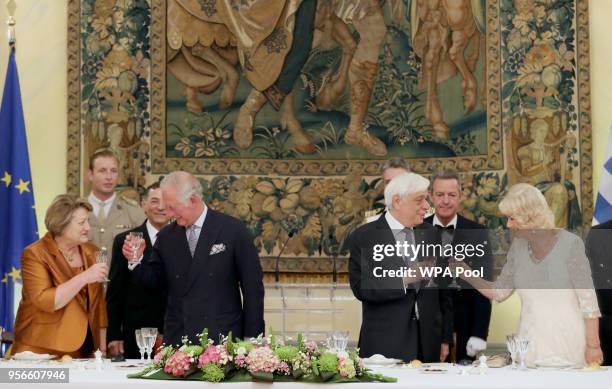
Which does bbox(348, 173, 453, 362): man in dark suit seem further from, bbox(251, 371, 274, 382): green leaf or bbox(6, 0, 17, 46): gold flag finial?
bbox(6, 0, 17, 46): gold flag finial

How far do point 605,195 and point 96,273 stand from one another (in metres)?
4.29

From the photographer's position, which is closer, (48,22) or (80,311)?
(80,311)

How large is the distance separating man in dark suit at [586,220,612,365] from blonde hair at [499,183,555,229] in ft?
4.16

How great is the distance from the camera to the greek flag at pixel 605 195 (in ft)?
27.6

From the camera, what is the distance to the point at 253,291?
19.6ft

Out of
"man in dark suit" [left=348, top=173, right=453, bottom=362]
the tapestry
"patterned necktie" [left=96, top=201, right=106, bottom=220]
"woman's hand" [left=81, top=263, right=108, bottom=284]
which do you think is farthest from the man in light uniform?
"man in dark suit" [left=348, top=173, right=453, bottom=362]

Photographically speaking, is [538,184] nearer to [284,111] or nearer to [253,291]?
[284,111]

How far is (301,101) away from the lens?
31.0 feet

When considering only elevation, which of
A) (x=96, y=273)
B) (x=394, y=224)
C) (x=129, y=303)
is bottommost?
(x=129, y=303)

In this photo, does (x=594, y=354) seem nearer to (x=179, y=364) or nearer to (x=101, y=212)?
(x=179, y=364)

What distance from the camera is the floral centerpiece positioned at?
A: 485cm

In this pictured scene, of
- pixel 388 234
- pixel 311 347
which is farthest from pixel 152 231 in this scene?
pixel 311 347

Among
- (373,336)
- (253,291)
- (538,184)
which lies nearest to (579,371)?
(373,336)

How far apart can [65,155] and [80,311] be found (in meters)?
3.31
